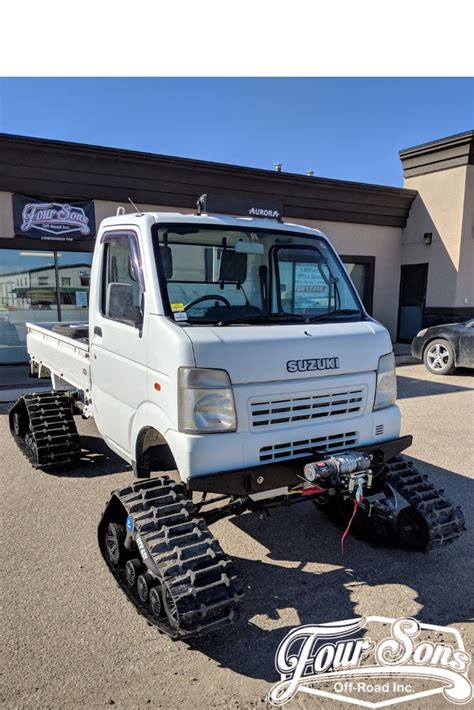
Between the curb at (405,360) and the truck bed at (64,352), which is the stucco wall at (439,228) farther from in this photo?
the truck bed at (64,352)

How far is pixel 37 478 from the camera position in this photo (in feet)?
17.0

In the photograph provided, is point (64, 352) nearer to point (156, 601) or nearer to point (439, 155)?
point (156, 601)

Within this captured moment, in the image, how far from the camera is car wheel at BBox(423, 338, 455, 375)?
1105 centimetres

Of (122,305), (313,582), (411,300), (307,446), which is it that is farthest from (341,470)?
(411,300)

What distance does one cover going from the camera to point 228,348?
2.99 meters

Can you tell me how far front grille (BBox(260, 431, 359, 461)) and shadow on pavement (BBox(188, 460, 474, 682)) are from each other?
0.97m

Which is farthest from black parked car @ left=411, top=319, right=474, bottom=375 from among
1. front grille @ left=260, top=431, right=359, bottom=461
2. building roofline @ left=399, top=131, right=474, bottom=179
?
front grille @ left=260, top=431, right=359, bottom=461

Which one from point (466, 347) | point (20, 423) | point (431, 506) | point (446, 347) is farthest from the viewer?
point (446, 347)

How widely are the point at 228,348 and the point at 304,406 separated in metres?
0.67

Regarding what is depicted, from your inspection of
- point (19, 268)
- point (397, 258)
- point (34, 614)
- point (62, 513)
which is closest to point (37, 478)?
point (62, 513)

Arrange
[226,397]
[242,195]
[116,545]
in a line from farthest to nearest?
[242,195]
[116,545]
[226,397]

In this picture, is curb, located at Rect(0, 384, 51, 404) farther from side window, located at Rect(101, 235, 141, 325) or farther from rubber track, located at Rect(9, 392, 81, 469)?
side window, located at Rect(101, 235, 141, 325)

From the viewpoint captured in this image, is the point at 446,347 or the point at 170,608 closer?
the point at 170,608

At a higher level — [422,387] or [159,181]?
[159,181]
